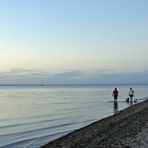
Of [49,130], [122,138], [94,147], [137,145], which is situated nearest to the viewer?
[137,145]

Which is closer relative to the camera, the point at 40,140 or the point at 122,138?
the point at 122,138

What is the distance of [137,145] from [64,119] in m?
19.7

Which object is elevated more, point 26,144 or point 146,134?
point 146,134

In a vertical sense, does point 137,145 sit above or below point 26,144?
above

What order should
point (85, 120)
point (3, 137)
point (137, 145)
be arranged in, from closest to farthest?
point (137, 145), point (3, 137), point (85, 120)

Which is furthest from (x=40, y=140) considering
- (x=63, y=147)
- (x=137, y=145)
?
(x=137, y=145)

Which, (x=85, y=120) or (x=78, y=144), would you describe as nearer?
(x=78, y=144)

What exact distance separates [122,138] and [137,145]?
1.70 m

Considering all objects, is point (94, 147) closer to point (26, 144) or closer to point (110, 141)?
point (110, 141)

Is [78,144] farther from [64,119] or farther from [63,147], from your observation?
[64,119]

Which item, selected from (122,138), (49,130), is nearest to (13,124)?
(49,130)

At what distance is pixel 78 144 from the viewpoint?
1437 centimetres

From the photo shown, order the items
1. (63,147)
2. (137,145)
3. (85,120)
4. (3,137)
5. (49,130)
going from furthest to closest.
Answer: (85,120), (49,130), (3,137), (63,147), (137,145)

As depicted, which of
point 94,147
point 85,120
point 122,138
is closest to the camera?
point 94,147
